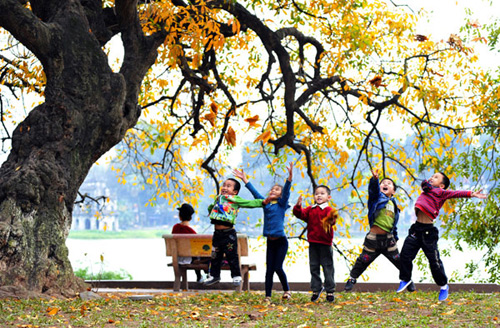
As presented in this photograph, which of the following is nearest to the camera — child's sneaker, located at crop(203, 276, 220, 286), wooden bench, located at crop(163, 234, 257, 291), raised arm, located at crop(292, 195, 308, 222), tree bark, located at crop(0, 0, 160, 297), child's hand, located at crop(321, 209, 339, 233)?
child's hand, located at crop(321, 209, 339, 233)

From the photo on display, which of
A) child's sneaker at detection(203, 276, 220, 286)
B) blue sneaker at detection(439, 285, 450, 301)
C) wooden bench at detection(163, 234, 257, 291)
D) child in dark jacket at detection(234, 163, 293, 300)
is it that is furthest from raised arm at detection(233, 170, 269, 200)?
blue sneaker at detection(439, 285, 450, 301)

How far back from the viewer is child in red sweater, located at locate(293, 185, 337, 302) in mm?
7945

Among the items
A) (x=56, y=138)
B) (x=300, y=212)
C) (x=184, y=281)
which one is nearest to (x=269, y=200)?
(x=300, y=212)

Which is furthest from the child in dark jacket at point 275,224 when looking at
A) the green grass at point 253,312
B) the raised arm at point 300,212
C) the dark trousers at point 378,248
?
the dark trousers at point 378,248

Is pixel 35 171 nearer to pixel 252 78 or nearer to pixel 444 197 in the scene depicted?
pixel 444 197

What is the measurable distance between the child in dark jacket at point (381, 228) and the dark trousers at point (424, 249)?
0.15m

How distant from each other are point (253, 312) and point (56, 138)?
3.85 m

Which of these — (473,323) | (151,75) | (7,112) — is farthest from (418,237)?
(7,112)

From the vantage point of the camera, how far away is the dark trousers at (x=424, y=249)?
26.9 feet

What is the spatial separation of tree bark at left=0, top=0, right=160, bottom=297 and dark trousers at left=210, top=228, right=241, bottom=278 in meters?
1.87

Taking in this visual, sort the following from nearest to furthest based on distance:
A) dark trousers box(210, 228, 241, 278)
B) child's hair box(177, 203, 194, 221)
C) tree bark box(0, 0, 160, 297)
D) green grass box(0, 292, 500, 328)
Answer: green grass box(0, 292, 500, 328) → tree bark box(0, 0, 160, 297) → dark trousers box(210, 228, 241, 278) → child's hair box(177, 203, 194, 221)

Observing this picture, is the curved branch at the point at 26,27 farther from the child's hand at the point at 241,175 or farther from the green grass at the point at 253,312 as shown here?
the green grass at the point at 253,312

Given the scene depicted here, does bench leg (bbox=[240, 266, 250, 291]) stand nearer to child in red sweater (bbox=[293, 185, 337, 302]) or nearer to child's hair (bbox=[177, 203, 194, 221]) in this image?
child's hair (bbox=[177, 203, 194, 221])

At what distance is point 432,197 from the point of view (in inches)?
325
